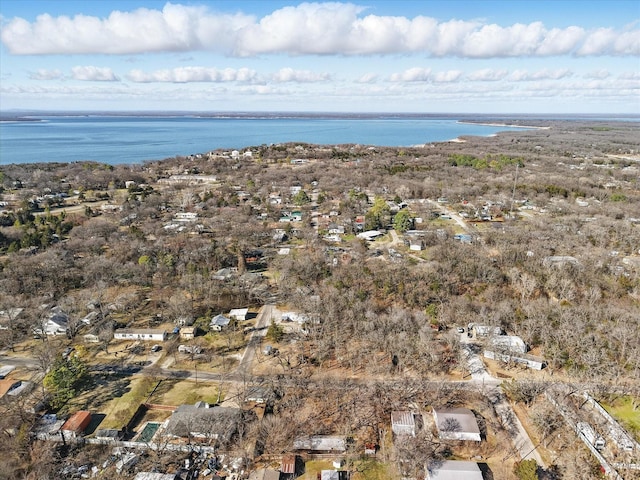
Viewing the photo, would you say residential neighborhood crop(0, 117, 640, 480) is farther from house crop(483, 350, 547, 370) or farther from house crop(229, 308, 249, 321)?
house crop(229, 308, 249, 321)

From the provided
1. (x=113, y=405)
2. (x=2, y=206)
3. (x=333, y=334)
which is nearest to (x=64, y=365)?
(x=113, y=405)

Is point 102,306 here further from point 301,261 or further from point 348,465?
point 348,465

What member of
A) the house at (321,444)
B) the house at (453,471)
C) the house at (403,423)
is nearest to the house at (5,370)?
the house at (321,444)

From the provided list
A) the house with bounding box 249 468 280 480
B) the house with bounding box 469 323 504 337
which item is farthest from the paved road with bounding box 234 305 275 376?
the house with bounding box 469 323 504 337

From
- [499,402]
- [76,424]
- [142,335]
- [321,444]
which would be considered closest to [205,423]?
[321,444]

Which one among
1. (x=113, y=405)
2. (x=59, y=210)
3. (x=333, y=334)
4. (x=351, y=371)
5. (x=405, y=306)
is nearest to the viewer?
(x=113, y=405)

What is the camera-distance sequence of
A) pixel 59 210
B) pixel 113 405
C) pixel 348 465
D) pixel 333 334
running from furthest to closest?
pixel 59 210 → pixel 333 334 → pixel 113 405 → pixel 348 465
